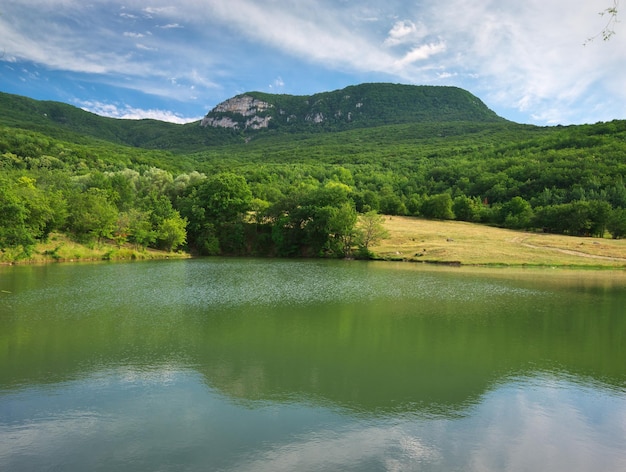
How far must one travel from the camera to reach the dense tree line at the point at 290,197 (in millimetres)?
55344

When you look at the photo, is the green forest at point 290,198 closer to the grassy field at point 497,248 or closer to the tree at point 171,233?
the tree at point 171,233

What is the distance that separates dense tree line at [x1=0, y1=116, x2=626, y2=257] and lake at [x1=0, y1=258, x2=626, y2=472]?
29.7 m

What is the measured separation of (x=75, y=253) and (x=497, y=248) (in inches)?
2054

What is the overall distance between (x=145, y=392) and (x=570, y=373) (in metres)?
13.8

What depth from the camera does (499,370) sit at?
15.1 m

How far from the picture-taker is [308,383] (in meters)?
13.3

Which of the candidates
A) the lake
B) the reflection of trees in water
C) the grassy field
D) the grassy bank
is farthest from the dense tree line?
the reflection of trees in water

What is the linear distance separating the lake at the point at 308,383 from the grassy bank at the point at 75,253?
21.9 m

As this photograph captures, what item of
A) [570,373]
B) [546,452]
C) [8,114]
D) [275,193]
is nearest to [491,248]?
[275,193]

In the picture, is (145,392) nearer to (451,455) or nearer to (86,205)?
(451,455)

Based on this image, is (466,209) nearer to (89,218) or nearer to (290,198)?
(290,198)

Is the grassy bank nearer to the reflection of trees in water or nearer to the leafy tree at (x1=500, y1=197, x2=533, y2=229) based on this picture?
the reflection of trees in water

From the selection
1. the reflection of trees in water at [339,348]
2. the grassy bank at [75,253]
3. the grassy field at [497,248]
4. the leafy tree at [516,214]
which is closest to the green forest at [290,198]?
the leafy tree at [516,214]

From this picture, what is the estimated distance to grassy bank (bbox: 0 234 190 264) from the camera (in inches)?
1851
